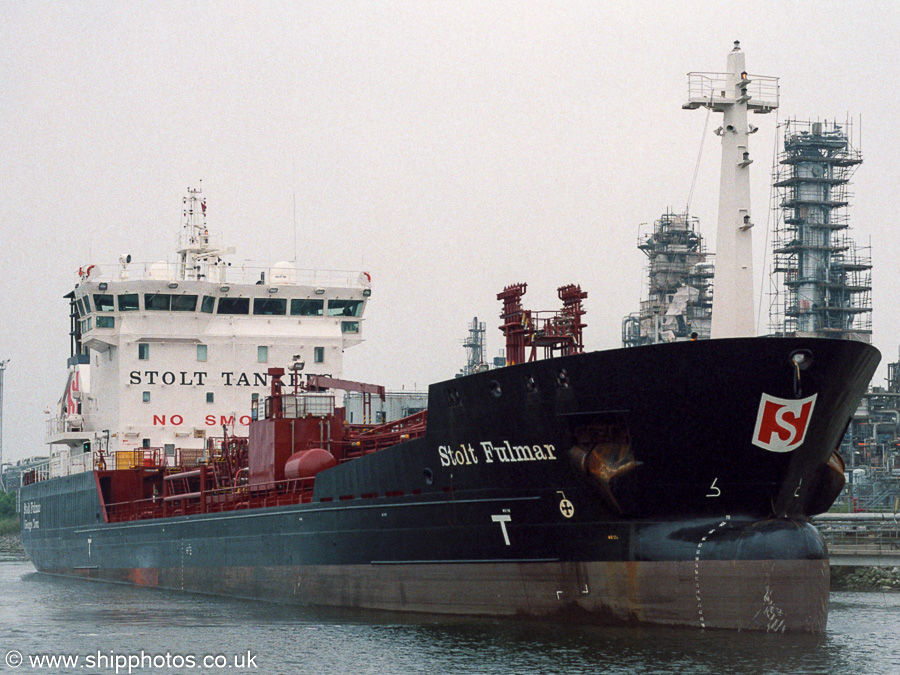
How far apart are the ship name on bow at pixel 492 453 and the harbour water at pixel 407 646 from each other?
256 centimetres

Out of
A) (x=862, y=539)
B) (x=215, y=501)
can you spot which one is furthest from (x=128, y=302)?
(x=862, y=539)

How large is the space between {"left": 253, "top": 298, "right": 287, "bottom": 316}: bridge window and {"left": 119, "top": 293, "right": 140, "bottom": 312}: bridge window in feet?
10.5

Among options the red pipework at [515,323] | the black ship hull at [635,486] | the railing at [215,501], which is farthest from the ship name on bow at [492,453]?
the railing at [215,501]

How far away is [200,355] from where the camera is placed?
105 ft

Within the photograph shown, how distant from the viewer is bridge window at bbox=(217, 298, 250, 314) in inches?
1280

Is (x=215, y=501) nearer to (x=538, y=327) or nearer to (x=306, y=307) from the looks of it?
(x=306, y=307)

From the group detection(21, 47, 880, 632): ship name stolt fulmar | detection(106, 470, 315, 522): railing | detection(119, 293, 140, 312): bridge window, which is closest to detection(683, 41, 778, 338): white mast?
detection(21, 47, 880, 632): ship name stolt fulmar

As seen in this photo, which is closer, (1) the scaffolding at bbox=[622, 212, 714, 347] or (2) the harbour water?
(2) the harbour water

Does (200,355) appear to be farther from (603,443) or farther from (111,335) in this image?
(603,443)

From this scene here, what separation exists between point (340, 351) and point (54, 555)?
12645 millimetres

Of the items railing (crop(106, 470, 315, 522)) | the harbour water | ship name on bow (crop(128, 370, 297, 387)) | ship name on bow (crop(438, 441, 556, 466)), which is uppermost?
ship name on bow (crop(128, 370, 297, 387))

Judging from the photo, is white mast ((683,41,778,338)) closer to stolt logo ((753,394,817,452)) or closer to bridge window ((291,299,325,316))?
stolt logo ((753,394,817,452))

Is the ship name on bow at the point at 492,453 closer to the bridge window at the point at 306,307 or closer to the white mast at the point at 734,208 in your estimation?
the white mast at the point at 734,208

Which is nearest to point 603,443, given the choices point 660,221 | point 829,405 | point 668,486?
point 668,486
